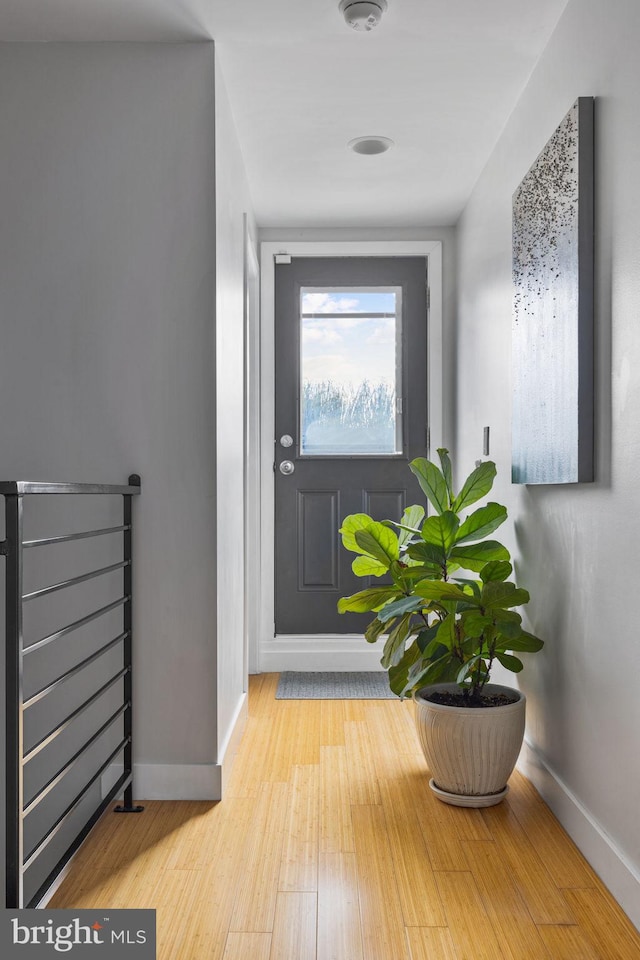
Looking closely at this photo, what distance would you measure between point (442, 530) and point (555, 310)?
75cm

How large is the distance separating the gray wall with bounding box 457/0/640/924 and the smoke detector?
1.67 ft

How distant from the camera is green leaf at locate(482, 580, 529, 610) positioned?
2.25 m

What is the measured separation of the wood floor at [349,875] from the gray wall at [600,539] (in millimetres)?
132

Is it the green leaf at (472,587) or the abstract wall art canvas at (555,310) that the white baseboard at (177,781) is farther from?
the abstract wall art canvas at (555,310)

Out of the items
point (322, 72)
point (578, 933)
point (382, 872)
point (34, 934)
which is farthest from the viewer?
point (322, 72)

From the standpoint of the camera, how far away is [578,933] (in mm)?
1626

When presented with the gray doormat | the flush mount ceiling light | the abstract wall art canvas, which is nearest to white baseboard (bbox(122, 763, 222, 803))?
the gray doormat

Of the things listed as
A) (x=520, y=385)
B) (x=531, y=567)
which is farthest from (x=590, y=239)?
(x=531, y=567)

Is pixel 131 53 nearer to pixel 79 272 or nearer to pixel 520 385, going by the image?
pixel 79 272

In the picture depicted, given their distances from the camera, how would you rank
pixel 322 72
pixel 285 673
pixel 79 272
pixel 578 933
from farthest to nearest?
pixel 285 673, pixel 322 72, pixel 79 272, pixel 578 933

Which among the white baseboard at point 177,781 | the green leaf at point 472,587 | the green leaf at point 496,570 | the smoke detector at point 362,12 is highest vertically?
the smoke detector at point 362,12

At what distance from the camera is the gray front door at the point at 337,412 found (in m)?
4.06

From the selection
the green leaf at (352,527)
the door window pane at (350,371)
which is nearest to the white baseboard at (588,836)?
the green leaf at (352,527)

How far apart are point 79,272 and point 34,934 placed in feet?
5.59
